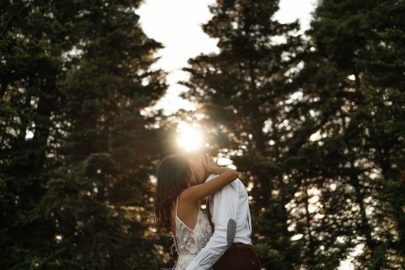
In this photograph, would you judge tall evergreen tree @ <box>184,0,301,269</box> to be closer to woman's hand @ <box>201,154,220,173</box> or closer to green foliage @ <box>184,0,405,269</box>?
green foliage @ <box>184,0,405,269</box>

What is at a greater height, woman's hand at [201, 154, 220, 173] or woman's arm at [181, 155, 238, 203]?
woman's hand at [201, 154, 220, 173]

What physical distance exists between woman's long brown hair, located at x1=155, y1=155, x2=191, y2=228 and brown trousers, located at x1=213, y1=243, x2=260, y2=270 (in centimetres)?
62

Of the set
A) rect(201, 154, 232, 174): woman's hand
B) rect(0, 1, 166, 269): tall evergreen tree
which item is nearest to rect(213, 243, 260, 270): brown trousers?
rect(201, 154, 232, 174): woman's hand

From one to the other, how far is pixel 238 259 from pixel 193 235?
0.49 metres

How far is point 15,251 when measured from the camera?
40.0ft

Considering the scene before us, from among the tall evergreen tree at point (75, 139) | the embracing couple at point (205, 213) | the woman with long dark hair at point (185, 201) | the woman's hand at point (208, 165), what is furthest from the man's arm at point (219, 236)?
the tall evergreen tree at point (75, 139)

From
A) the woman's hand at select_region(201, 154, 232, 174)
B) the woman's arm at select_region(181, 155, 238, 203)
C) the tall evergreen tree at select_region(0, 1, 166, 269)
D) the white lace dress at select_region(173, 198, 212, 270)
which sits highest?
the tall evergreen tree at select_region(0, 1, 166, 269)

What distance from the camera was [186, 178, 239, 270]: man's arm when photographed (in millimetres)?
3006

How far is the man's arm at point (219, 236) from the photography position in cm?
301

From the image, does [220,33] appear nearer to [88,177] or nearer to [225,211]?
[88,177]

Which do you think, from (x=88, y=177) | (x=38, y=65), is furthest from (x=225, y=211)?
(x=38, y=65)

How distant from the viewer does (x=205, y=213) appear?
11.7 feet

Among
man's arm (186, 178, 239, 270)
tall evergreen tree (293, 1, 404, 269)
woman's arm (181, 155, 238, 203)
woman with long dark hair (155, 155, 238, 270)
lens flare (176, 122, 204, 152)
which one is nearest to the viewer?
man's arm (186, 178, 239, 270)

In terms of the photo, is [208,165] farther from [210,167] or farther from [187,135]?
[187,135]
